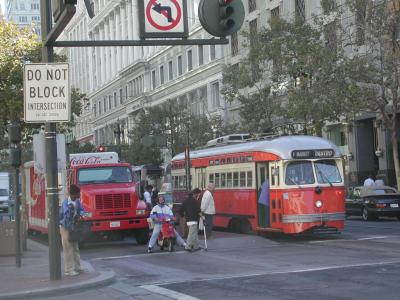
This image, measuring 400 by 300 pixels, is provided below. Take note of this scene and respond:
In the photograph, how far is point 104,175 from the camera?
22.0 metres

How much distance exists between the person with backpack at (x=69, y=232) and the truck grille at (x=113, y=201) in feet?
21.7

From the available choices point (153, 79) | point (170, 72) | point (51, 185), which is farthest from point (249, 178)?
point (153, 79)

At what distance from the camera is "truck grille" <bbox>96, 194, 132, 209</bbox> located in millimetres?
20984

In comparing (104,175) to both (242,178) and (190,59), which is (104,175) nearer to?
(242,178)

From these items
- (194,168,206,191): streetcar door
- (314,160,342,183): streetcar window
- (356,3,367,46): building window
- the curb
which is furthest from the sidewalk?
(356,3,367,46): building window

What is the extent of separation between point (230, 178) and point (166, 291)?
510 inches

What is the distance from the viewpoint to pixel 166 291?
11570 millimetres

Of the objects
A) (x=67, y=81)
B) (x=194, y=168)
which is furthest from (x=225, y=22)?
(x=194, y=168)

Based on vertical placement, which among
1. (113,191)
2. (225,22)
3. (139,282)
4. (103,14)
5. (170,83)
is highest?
(103,14)

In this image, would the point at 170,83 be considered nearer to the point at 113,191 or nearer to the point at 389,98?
the point at 389,98

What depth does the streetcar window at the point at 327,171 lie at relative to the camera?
68.6ft

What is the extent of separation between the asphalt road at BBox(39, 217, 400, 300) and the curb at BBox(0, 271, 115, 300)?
210 millimetres

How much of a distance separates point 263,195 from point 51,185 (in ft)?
32.2

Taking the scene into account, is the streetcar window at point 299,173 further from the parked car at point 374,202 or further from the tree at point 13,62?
the tree at point 13,62
